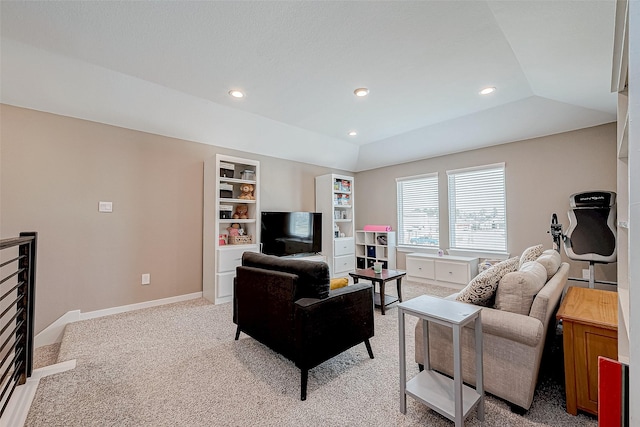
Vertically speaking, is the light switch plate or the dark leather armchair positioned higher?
the light switch plate

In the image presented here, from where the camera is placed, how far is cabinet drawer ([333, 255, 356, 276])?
17.5 ft

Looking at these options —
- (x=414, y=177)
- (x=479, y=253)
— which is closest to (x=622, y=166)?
(x=479, y=253)

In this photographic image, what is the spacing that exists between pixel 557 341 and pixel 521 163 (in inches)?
107

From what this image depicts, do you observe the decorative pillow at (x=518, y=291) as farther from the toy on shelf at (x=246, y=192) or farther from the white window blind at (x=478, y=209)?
the toy on shelf at (x=246, y=192)

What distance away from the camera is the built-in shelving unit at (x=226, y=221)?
3791 mm

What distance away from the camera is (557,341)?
253 centimetres

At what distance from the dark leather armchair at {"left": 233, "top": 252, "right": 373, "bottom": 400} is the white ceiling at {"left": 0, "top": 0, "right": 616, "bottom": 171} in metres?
1.85

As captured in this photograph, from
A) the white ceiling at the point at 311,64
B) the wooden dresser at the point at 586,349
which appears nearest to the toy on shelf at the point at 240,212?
the white ceiling at the point at 311,64

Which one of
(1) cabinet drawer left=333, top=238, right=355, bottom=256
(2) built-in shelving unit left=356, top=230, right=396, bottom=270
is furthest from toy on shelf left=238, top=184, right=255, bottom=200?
(2) built-in shelving unit left=356, top=230, right=396, bottom=270

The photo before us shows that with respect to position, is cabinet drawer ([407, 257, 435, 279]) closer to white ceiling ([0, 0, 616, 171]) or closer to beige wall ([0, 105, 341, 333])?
white ceiling ([0, 0, 616, 171])

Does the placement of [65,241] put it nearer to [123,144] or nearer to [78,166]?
[78,166]

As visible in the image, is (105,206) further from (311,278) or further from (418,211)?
(418,211)

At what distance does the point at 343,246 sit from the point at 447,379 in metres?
3.79

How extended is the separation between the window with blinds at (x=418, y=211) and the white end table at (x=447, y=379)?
148 inches
